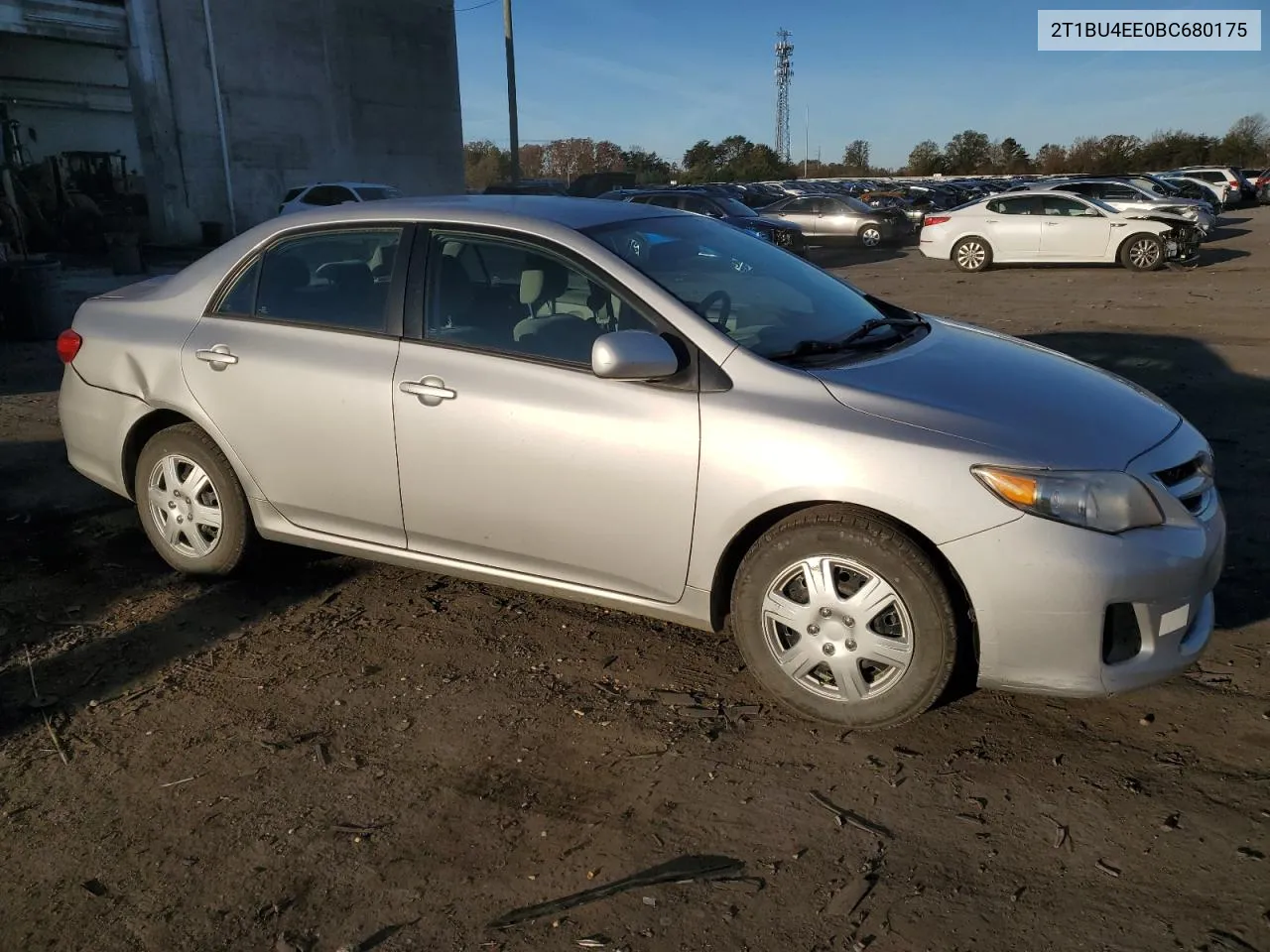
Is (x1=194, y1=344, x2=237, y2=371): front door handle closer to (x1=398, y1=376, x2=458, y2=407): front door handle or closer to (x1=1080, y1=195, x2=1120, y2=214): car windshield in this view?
(x1=398, y1=376, x2=458, y2=407): front door handle

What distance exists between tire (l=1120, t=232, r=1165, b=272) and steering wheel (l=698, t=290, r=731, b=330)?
16.5 meters

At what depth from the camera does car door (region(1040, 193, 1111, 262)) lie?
17.9 m

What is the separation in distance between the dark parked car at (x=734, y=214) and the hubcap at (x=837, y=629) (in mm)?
16190

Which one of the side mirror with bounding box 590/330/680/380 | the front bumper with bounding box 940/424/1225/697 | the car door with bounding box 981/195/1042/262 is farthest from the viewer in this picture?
the car door with bounding box 981/195/1042/262

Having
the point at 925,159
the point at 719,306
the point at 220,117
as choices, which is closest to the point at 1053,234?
the point at 719,306

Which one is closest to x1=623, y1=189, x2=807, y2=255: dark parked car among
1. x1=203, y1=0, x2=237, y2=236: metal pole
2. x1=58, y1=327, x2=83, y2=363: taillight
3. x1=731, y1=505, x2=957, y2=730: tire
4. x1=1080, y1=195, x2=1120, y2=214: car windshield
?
x1=1080, y1=195, x2=1120, y2=214: car windshield

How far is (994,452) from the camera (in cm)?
295

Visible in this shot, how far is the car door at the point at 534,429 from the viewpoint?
3340mm

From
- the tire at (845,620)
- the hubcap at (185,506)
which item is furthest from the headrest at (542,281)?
the hubcap at (185,506)

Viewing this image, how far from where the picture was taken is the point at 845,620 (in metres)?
3.12

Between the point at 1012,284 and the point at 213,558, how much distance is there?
1483 centimetres

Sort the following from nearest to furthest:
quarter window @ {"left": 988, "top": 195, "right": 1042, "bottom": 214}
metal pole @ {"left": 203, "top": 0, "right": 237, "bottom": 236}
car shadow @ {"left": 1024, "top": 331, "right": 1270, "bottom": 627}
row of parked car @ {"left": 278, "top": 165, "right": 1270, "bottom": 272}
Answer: car shadow @ {"left": 1024, "top": 331, "right": 1270, "bottom": 627} < row of parked car @ {"left": 278, "top": 165, "right": 1270, "bottom": 272} < quarter window @ {"left": 988, "top": 195, "right": 1042, "bottom": 214} < metal pole @ {"left": 203, "top": 0, "right": 237, "bottom": 236}

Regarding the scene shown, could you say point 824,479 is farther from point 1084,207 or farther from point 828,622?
point 1084,207

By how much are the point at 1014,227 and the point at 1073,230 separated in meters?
1.04
